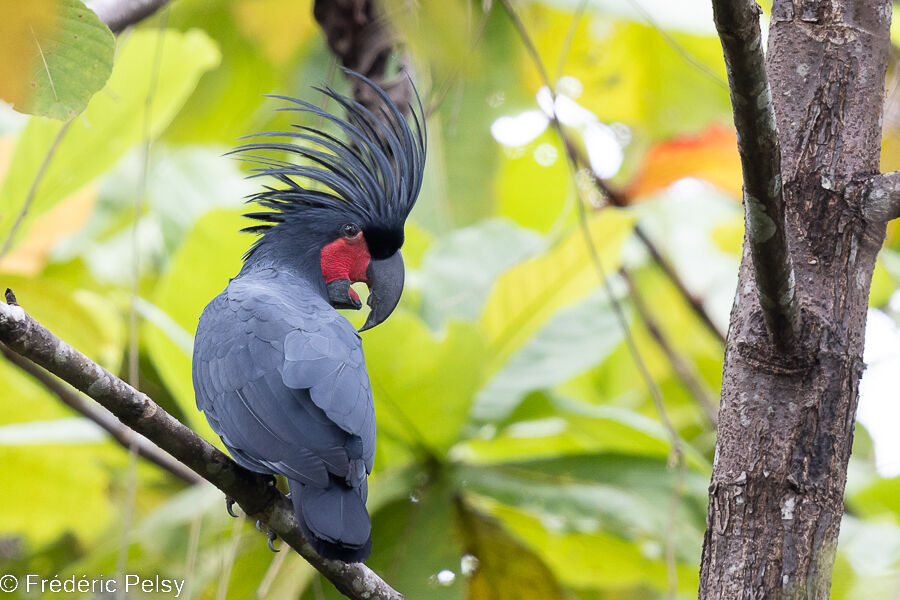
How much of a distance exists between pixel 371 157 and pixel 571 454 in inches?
35.6

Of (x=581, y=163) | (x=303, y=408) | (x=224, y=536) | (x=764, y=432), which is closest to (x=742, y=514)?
(x=764, y=432)

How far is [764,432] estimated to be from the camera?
1.40 m

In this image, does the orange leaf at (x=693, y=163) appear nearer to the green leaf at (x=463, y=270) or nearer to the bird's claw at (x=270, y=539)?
the green leaf at (x=463, y=270)

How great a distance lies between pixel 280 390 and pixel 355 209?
2.06 feet

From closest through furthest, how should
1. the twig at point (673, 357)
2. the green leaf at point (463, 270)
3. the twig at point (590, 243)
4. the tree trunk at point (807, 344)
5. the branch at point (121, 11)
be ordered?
1. the tree trunk at point (807, 344)
2. the twig at point (590, 243)
3. the branch at point (121, 11)
4. the green leaf at point (463, 270)
5. the twig at point (673, 357)

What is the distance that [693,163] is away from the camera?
129 inches

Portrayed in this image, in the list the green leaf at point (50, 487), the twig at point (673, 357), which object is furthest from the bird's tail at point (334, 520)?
the twig at point (673, 357)

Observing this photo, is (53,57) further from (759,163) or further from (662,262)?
(662,262)

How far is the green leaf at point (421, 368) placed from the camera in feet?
6.95

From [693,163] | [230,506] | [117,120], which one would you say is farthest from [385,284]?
[693,163]

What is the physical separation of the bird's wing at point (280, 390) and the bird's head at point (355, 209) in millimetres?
268

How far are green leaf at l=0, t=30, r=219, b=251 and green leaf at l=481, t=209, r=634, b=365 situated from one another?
102 centimetres

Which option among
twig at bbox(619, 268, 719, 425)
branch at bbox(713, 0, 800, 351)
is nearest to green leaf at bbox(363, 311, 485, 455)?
branch at bbox(713, 0, 800, 351)

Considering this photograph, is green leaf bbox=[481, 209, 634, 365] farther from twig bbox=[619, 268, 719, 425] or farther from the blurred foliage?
twig bbox=[619, 268, 719, 425]
